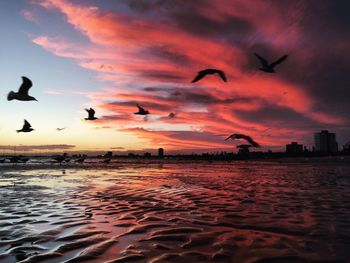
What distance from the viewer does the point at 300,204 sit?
572 inches

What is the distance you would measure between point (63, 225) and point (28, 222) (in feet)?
4.27

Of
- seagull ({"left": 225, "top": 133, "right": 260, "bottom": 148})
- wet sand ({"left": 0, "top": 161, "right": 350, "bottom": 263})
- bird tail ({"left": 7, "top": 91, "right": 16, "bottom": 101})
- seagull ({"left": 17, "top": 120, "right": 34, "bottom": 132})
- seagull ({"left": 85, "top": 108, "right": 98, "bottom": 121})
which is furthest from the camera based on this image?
seagull ({"left": 85, "top": 108, "right": 98, "bottom": 121})

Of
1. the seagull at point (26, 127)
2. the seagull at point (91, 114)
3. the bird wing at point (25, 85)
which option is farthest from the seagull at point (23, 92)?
the seagull at point (91, 114)

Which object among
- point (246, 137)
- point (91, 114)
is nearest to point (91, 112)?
point (91, 114)

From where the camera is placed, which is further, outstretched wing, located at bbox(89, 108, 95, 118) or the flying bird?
outstretched wing, located at bbox(89, 108, 95, 118)

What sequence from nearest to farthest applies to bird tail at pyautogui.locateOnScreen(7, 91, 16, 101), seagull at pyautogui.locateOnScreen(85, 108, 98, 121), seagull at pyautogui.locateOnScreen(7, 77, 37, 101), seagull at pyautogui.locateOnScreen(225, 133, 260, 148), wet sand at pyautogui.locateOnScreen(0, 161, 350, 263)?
wet sand at pyautogui.locateOnScreen(0, 161, 350, 263), seagull at pyautogui.locateOnScreen(225, 133, 260, 148), bird tail at pyautogui.locateOnScreen(7, 91, 16, 101), seagull at pyautogui.locateOnScreen(7, 77, 37, 101), seagull at pyautogui.locateOnScreen(85, 108, 98, 121)

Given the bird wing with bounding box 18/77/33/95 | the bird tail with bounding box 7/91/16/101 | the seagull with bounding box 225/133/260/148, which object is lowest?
the seagull with bounding box 225/133/260/148

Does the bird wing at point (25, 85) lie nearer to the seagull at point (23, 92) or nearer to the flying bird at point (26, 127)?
the seagull at point (23, 92)

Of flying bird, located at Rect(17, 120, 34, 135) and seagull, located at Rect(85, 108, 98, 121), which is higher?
seagull, located at Rect(85, 108, 98, 121)

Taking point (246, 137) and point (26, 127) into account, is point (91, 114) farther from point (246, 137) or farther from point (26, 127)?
point (246, 137)

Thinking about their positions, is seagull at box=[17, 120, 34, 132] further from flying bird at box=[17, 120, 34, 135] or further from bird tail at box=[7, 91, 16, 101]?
bird tail at box=[7, 91, 16, 101]

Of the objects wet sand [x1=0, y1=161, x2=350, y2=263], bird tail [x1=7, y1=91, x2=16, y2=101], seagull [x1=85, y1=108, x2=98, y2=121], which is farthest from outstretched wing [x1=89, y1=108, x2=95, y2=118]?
wet sand [x1=0, y1=161, x2=350, y2=263]

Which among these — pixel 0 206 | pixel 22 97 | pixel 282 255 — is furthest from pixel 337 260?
pixel 22 97

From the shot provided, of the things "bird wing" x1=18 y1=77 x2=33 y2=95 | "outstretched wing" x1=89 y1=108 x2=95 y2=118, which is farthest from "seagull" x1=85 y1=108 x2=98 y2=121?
"bird wing" x1=18 y1=77 x2=33 y2=95
